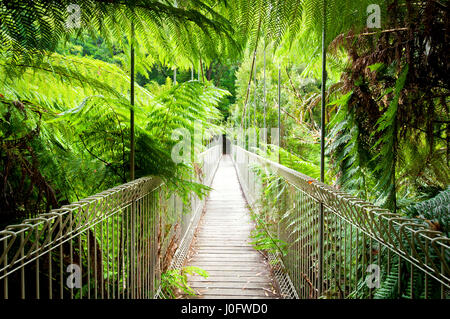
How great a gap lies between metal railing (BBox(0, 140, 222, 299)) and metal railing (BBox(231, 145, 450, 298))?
0.80 m

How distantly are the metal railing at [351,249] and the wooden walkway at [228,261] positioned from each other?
268mm

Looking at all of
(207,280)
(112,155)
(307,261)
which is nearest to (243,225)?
(207,280)

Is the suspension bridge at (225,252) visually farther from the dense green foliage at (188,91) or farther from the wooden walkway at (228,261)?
the dense green foliage at (188,91)

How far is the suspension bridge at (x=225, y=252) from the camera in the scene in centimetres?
69

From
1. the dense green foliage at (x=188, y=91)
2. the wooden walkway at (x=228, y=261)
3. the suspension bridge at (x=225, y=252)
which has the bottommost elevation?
the wooden walkway at (x=228, y=261)

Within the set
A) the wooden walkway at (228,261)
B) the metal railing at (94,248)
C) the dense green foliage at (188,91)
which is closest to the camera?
the metal railing at (94,248)

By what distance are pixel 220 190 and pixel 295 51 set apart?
5784mm

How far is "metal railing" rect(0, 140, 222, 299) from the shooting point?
653 millimetres

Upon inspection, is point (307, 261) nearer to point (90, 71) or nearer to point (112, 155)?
point (112, 155)


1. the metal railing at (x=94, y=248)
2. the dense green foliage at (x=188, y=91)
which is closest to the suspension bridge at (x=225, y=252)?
the metal railing at (x=94, y=248)

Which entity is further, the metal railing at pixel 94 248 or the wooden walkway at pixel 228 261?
the wooden walkway at pixel 228 261

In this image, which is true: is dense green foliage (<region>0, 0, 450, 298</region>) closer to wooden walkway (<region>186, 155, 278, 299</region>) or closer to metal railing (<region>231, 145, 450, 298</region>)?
metal railing (<region>231, 145, 450, 298</region>)

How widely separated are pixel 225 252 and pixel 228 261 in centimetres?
27

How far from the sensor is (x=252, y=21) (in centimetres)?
106
